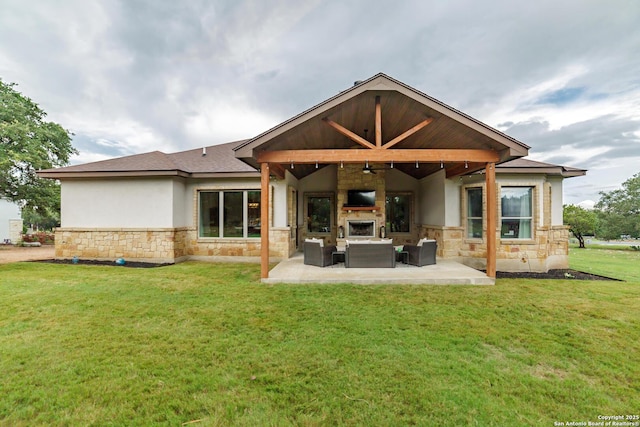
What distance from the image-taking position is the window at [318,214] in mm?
11805

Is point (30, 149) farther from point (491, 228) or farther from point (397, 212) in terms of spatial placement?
point (491, 228)

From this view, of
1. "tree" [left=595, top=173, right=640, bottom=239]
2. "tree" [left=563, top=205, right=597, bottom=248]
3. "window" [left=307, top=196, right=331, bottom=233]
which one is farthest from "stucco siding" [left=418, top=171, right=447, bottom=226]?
"tree" [left=595, top=173, right=640, bottom=239]

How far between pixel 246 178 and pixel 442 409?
331 inches

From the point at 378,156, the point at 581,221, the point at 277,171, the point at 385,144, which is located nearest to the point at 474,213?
the point at 385,144

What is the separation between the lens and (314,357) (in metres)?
2.79

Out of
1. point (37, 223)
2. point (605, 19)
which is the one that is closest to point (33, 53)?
point (605, 19)

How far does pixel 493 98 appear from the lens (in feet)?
51.9

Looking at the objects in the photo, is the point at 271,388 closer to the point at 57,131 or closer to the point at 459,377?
the point at 459,377

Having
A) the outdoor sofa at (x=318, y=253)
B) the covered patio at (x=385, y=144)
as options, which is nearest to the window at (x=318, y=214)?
the outdoor sofa at (x=318, y=253)

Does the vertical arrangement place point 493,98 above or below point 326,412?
above

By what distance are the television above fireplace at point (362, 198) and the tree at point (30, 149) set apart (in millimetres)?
12614

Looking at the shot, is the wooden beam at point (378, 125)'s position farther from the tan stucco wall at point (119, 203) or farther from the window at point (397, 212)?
the tan stucco wall at point (119, 203)

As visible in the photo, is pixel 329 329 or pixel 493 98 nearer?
pixel 329 329

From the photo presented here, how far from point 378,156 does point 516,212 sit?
5556 millimetres
